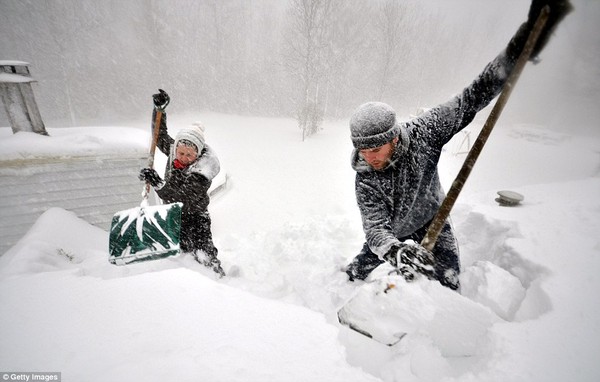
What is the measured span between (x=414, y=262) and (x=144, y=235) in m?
2.26

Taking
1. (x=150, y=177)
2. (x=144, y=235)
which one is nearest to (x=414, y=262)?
(x=144, y=235)

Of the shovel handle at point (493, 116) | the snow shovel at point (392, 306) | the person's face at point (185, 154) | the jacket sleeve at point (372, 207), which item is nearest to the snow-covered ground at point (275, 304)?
the snow shovel at point (392, 306)

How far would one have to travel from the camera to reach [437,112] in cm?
202

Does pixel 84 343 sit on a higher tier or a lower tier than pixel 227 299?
higher

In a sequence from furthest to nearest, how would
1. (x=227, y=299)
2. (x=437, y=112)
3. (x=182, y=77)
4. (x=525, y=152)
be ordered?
(x=182, y=77) < (x=525, y=152) < (x=437, y=112) < (x=227, y=299)

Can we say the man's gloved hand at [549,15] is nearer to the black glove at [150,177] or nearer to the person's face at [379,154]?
the person's face at [379,154]

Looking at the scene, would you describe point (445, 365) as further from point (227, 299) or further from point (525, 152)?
point (525, 152)

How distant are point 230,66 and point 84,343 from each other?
27083 mm

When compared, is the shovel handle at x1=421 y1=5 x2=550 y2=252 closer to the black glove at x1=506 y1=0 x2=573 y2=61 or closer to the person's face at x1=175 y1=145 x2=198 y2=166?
the black glove at x1=506 y1=0 x2=573 y2=61

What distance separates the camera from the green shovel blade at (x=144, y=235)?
91.9 inches

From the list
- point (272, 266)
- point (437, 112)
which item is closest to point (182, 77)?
point (272, 266)

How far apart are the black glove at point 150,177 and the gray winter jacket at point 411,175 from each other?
7.04ft

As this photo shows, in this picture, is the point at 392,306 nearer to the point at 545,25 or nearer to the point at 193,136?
the point at 545,25

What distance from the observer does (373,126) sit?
1752 millimetres
